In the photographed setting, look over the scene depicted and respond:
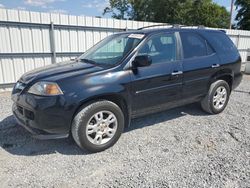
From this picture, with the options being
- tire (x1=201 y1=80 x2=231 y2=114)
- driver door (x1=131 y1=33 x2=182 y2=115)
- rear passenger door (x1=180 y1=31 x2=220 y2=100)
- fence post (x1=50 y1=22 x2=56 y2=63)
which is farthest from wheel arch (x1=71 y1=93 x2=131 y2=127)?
fence post (x1=50 y1=22 x2=56 y2=63)

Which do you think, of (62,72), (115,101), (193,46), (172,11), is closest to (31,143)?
(62,72)

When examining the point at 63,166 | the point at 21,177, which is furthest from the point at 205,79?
the point at 21,177

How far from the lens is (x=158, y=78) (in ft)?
12.7

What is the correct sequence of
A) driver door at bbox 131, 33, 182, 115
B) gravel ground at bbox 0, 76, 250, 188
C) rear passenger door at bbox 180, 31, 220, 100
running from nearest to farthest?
gravel ground at bbox 0, 76, 250, 188 < driver door at bbox 131, 33, 182, 115 < rear passenger door at bbox 180, 31, 220, 100

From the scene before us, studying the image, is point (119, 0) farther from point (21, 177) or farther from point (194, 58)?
point (21, 177)

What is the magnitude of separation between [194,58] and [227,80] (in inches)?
52.9

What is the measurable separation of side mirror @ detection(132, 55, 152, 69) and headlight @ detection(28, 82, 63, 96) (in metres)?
1.22

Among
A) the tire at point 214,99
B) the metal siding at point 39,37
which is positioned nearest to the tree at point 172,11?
the metal siding at point 39,37

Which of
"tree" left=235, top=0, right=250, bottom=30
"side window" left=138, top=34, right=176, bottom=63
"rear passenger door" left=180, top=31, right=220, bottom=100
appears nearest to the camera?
"side window" left=138, top=34, right=176, bottom=63

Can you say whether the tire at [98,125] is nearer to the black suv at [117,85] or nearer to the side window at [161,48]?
the black suv at [117,85]

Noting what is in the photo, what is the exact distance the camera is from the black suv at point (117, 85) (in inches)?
124

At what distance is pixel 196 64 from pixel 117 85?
5.98 ft

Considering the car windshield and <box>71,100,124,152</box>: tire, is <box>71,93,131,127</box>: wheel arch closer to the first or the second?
<box>71,100,124,152</box>: tire

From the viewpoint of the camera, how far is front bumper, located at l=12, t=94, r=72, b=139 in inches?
121
